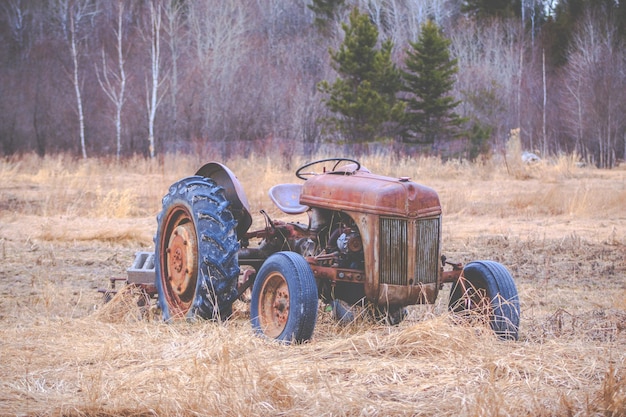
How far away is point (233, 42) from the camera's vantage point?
3619cm

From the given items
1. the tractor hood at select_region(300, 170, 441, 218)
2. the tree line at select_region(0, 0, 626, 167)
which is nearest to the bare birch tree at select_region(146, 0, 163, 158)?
the tree line at select_region(0, 0, 626, 167)

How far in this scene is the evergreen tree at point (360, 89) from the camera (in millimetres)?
28594

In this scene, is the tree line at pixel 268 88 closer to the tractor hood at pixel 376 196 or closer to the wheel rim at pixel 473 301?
the tractor hood at pixel 376 196

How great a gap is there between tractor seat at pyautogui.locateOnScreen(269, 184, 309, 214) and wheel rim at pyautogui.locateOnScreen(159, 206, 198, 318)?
715 millimetres

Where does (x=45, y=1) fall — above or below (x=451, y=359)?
above

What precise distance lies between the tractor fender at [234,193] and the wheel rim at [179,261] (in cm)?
39

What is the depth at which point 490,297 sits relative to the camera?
5.42 metres

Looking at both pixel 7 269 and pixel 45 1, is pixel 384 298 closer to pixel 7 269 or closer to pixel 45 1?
pixel 7 269

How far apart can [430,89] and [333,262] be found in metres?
25.6

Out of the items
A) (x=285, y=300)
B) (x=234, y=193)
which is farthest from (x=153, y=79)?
(x=285, y=300)

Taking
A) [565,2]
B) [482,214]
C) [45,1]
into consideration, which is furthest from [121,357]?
[565,2]

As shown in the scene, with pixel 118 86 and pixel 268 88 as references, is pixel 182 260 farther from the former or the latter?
pixel 268 88

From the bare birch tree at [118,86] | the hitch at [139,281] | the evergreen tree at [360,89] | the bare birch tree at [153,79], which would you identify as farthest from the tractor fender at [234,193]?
the evergreen tree at [360,89]

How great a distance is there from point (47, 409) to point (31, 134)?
29.4 m
